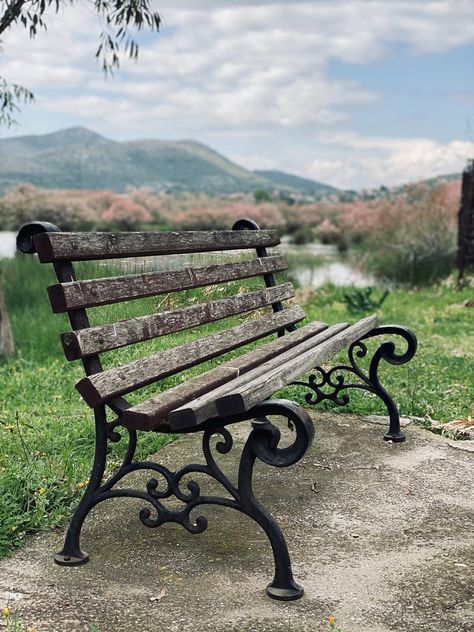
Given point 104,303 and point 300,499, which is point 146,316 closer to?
point 104,303

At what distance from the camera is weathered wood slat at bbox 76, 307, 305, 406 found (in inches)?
112

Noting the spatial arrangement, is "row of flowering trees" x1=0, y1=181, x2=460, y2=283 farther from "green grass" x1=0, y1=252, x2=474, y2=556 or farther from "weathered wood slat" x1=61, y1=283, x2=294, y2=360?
"weathered wood slat" x1=61, y1=283, x2=294, y2=360

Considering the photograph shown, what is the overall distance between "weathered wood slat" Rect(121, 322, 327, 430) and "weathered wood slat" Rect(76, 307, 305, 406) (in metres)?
0.08

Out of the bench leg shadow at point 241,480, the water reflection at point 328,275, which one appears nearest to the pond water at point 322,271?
the water reflection at point 328,275

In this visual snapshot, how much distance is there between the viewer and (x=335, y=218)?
3023 centimetres

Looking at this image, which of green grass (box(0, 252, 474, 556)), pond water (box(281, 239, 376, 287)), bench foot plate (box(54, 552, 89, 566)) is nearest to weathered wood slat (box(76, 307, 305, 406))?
green grass (box(0, 252, 474, 556))

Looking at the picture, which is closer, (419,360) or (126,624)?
(126,624)

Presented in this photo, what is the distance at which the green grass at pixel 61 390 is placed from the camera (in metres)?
3.48

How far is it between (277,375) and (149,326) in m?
0.57

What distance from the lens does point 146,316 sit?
3.25 m

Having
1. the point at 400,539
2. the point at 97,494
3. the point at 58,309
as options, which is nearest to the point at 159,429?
the point at 97,494

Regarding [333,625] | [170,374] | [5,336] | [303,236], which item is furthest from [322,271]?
[333,625]

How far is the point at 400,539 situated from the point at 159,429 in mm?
1072

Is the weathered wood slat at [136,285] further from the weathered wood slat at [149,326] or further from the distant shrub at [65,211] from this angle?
the distant shrub at [65,211]
